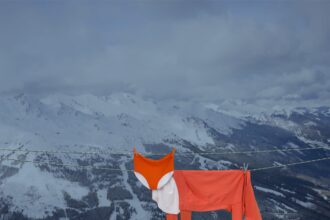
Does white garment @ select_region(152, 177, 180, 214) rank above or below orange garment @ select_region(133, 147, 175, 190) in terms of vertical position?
below

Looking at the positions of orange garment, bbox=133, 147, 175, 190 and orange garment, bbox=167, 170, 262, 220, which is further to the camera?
orange garment, bbox=167, 170, 262, 220

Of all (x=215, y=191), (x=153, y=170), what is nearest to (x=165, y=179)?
(x=153, y=170)

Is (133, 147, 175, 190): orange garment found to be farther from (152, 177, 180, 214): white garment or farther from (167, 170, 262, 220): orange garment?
(167, 170, 262, 220): orange garment

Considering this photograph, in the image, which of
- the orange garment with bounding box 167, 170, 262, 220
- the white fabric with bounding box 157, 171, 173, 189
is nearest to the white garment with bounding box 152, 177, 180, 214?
the orange garment with bounding box 167, 170, 262, 220

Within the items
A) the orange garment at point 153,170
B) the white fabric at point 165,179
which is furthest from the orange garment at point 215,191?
the orange garment at point 153,170

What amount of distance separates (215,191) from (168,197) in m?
2.77

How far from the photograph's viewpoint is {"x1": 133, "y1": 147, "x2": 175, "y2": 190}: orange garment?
1967cm

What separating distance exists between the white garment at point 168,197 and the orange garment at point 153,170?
23.2 inches

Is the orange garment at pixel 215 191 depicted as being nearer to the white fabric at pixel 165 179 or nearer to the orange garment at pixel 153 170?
the white fabric at pixel 165 179

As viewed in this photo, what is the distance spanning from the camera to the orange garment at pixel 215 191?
20.8 metres

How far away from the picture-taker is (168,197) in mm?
20562

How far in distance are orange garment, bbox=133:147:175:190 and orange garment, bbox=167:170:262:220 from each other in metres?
1.15

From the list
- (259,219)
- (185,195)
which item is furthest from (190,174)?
(259,219)

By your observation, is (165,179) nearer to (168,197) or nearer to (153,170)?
(153,170)
